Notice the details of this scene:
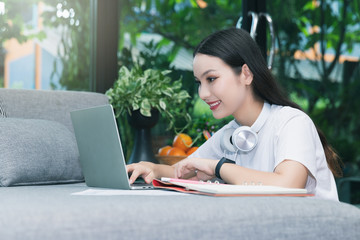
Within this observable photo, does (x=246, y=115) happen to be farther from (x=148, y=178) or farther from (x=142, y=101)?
(x=142, y=101)

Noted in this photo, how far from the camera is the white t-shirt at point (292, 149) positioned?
1486 millimetres

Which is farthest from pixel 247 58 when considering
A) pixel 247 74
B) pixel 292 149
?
pixel 292 149

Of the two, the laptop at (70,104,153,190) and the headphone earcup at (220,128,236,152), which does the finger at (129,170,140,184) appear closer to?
Answer: the laptop at (70,104,153,190)

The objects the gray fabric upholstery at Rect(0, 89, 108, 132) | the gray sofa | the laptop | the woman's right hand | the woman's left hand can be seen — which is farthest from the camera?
the gray fabric upholstery at Rect(0, 89, 108, 132)

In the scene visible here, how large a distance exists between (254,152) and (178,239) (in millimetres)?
743

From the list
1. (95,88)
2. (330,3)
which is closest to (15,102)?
(95,88)

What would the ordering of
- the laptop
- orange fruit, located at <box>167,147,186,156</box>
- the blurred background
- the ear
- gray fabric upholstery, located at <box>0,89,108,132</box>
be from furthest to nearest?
the blurred background
orange fruit, located at <box>167,147,186,156</box>
gray fabric upholstery, located at <box>0,89,108,132</box>
the ear
the laptop

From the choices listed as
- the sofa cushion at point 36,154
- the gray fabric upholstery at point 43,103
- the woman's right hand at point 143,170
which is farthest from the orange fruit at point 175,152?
the woman's right hand at point 143,170

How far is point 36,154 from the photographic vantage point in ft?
5.94

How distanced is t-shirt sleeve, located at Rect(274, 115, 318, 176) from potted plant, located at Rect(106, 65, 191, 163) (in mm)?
968

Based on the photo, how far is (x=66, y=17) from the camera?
116 inches

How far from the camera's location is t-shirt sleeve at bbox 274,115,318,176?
58.0 inches

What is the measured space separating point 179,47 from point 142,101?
0.99 metres

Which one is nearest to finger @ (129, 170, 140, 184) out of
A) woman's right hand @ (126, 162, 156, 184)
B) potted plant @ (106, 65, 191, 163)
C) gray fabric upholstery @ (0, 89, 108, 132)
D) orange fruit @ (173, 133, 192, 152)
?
woman's right hand @ (126, 162, 156, 184)
